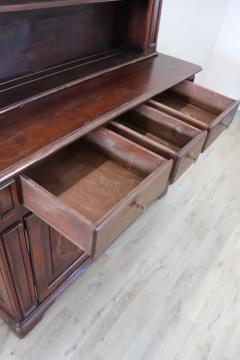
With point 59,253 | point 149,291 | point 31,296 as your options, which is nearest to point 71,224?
point 59,253

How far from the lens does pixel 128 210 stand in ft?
2.37

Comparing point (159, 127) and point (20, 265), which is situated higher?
point (159, 127)

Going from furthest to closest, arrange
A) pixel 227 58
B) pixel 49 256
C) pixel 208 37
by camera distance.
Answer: pixel 227 58, pixel 208 37, pixel 49 256

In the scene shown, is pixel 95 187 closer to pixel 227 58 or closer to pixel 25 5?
pixel 25 5

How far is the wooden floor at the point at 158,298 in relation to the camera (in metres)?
1.15

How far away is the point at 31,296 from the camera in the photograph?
106 cm

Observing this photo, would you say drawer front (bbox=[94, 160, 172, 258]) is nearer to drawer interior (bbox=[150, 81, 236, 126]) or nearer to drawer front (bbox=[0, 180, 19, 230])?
drawer front (bbox=[0, 180, 19, 230])

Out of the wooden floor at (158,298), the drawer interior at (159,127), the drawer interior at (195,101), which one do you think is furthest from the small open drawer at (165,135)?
the wooden floor at (158,298)

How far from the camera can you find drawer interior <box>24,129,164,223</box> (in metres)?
0.78

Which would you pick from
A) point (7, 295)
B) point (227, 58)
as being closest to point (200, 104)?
point (7, 295)

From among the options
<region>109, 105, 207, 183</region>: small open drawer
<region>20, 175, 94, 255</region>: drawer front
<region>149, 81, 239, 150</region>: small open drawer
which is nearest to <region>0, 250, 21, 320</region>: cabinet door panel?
<region>20, 175, 94, 255</region>: drawer front

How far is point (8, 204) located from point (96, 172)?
264mm

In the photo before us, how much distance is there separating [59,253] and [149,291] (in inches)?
19.9

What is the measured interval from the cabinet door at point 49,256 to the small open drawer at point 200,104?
1.91 ft
